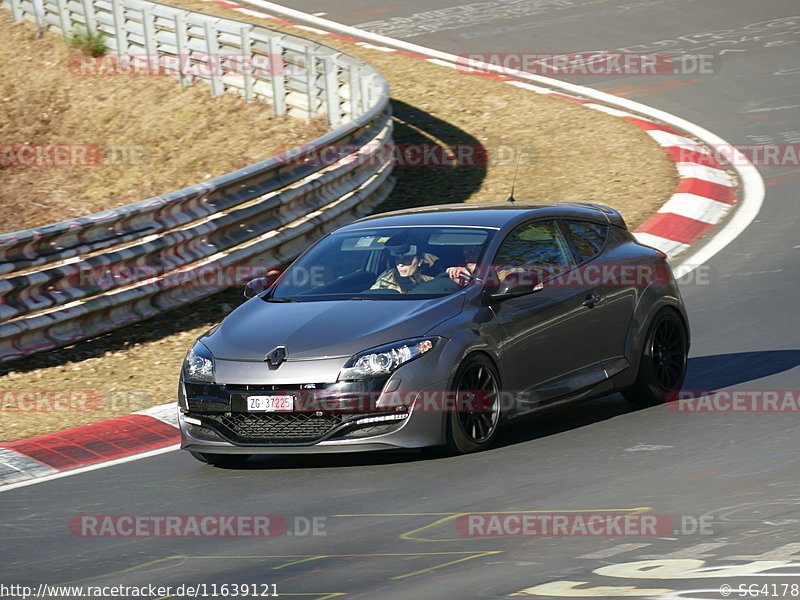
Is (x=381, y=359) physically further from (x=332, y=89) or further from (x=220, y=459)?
(x=332, y=89)

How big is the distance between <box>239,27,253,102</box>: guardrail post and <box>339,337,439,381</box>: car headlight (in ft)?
39.5

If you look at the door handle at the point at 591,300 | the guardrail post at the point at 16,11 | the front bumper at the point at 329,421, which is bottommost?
the guardrail post at the point at 16,11

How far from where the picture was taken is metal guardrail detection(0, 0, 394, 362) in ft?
36.9

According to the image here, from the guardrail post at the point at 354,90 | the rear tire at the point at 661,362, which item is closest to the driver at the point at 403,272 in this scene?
the rear tire at the point at 661,362

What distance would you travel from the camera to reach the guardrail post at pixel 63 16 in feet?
78.3

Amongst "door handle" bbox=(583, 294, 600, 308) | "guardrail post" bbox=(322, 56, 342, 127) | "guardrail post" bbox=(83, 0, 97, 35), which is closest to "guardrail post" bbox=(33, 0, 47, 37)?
"guardrail post" bbox=(83, 0, 97, 35)

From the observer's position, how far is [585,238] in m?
9.54

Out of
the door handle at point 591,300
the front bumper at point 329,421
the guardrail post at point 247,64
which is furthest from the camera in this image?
the guardrail post at point 247,64

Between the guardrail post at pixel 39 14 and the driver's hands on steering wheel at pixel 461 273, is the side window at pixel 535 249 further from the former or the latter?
the guardrail post at pixel 39 14

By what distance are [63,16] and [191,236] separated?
512 inches

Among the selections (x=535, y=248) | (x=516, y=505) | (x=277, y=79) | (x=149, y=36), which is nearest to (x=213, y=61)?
(x=277, y=79)

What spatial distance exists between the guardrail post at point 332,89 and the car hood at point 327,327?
9.76 meters

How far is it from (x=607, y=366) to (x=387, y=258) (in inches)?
65.2

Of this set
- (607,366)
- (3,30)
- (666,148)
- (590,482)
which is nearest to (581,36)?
(666,148)
